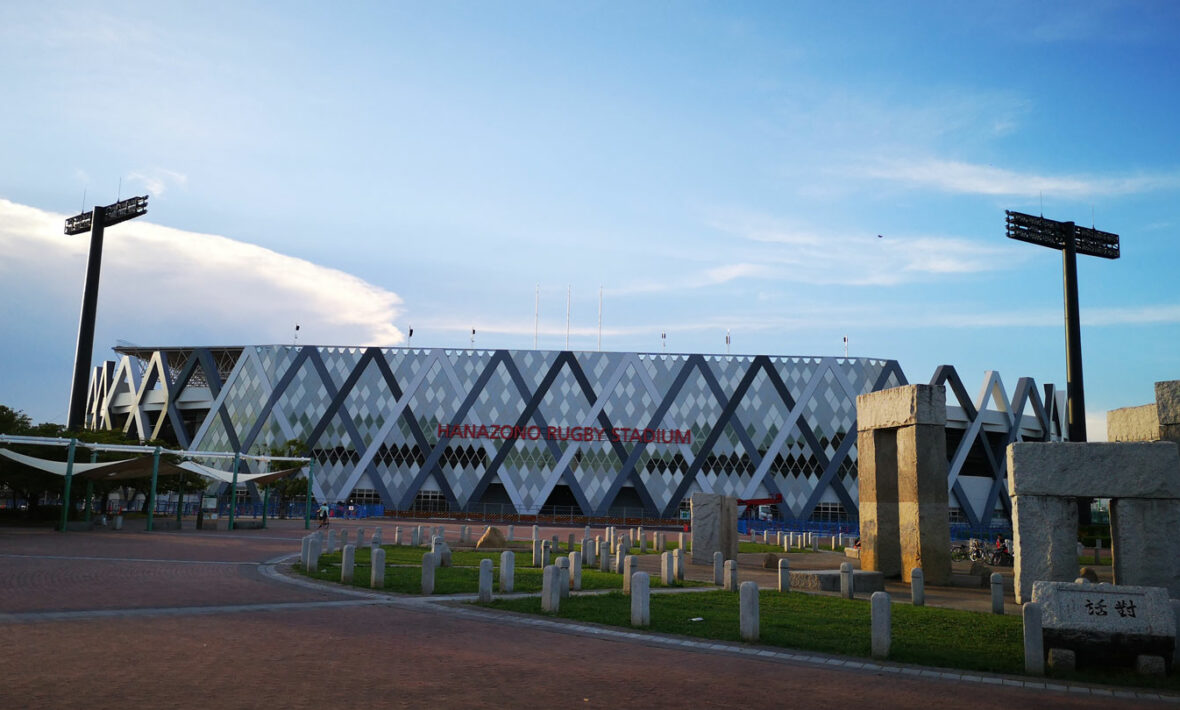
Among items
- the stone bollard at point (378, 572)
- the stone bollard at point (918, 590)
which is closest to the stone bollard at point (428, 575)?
the stone bollard at point (378, 572)

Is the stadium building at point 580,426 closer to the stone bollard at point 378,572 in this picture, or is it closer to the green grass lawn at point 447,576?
the green grass lawn at point 447,576

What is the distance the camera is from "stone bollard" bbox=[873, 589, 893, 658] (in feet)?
35.5

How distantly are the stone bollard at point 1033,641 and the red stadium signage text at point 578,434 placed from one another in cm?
6006

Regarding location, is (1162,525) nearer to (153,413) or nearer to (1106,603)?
(1106,603)

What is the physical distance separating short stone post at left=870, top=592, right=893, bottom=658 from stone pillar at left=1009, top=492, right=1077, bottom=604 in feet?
24.1

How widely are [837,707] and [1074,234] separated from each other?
59421mm

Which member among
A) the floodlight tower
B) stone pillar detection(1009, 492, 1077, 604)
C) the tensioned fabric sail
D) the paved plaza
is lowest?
the paved plaza

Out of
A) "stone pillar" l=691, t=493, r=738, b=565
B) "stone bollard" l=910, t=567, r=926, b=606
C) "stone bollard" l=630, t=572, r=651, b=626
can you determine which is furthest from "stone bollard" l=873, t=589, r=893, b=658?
"stone pillar" l=691, t=493, r=738, b=565

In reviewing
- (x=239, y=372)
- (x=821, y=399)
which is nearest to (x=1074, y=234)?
(x=821, y=399)

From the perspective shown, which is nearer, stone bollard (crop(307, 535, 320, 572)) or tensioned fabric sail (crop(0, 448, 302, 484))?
stone bollard (crop(307, 535, 320, 572))

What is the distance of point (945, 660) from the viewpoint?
1074 cm

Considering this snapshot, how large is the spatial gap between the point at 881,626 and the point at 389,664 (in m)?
6.41

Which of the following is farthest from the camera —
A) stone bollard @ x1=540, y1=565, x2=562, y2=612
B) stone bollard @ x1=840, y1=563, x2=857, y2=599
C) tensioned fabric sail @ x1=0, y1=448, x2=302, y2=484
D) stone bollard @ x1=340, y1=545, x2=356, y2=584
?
tensioned fabric sail @ x1=0, y1=448, x2=302, y2=484

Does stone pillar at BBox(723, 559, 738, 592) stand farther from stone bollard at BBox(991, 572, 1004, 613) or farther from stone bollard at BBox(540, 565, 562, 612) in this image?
stone bollard at BBox(540, 565, 562, 612)
